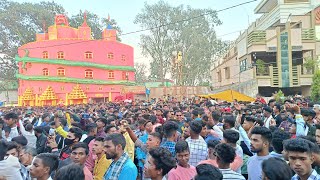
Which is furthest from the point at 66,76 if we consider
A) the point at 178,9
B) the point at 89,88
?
the point at 178,9

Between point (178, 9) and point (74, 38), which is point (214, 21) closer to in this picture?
point (178, 9)

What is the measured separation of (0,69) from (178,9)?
872 inches

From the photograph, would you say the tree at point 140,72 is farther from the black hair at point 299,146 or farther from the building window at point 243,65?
the black hair at point 299,146

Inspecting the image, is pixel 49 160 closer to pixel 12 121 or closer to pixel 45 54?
pixel 12 121

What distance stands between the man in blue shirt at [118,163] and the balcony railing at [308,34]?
22.3m

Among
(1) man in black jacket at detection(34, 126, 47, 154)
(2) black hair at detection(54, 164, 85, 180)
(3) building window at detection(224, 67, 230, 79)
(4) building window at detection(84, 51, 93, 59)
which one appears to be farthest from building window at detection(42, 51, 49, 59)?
(2) black hair at detection(54, 164, 85, 180)

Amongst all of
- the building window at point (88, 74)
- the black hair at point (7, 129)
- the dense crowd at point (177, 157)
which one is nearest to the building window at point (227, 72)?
the building window at point (88, 74)

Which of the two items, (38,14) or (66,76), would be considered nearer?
(66,76)

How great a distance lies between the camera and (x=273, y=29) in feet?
79.4

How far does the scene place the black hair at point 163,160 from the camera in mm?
3285

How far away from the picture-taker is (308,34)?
75.6 ft

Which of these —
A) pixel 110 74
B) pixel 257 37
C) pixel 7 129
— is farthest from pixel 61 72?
pixel 7 129

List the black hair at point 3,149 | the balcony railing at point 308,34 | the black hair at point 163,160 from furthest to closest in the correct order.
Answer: the balcony railing at point 308,34 → the black hair at point 3,149 → the black hair at point 163,160

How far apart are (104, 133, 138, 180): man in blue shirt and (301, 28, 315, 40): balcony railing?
73.0 ft
